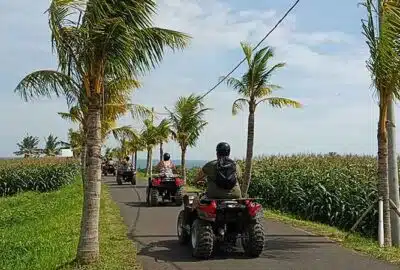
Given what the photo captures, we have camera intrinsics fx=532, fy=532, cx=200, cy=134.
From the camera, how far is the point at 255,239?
9477 mm

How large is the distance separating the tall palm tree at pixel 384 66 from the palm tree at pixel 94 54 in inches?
156

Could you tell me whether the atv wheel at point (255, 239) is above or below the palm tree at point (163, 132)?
below

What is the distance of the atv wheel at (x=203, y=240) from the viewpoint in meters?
9.33

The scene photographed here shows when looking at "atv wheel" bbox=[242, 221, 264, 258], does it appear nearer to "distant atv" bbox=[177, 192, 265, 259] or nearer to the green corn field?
"distant atv" bbox=[177, 192, 265, 259]

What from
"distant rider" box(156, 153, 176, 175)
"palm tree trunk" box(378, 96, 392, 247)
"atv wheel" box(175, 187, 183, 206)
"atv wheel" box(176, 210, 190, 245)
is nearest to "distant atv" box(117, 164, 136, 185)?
"distant rider" box(156, 153, 176, 175)

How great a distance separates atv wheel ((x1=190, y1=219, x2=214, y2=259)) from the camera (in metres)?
9.33

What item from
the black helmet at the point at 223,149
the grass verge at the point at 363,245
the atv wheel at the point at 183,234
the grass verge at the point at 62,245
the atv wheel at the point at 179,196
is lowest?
the grass verge at the point at 62,245

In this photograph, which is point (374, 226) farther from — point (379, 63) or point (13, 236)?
point (13, 236)

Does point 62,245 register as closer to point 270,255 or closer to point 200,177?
point 200,177

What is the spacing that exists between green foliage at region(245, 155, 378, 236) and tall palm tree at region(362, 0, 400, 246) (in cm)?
298

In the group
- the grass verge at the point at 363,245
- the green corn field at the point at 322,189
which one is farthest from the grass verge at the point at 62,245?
the green corn field at the point at 322,189

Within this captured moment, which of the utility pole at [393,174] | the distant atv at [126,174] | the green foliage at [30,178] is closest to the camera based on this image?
the utility pole at [393,174]

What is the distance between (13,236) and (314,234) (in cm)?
866

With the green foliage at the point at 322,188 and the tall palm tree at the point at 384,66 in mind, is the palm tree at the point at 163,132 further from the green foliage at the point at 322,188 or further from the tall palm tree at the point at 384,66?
the tall palm tree at the point at 384,66
